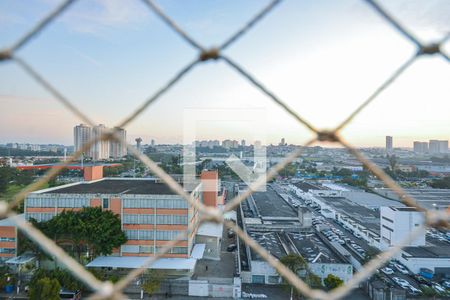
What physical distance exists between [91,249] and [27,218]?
133cm

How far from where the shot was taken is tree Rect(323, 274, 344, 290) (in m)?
4.00

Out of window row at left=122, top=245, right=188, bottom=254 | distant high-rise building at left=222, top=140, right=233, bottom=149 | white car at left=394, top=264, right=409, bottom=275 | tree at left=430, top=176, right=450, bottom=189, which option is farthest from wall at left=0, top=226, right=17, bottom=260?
distant high-rise building at left=222, top=140, right=233, bottom=149

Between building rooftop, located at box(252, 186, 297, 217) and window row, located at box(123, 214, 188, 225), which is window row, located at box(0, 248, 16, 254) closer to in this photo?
window row, located at box(123, 214, 188, 225)

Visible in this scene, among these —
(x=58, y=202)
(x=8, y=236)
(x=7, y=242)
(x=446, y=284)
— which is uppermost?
(x=58, y=202)

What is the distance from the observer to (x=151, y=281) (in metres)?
4.12

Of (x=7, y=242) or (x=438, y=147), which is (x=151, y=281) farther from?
(x=438, y=147)

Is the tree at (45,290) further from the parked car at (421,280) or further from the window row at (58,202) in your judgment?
the parked car at (421,280)

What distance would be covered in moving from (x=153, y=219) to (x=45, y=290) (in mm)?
1813

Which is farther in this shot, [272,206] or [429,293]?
[272,206]

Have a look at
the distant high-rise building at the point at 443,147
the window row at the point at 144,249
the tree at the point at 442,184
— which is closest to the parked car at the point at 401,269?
the window row at the point at 144,249

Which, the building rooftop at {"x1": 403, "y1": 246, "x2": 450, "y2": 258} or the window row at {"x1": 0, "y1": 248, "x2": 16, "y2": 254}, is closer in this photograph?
the building rooftop at {"x1": 403, "y1": 246, "x2": 450, "y2": 258}

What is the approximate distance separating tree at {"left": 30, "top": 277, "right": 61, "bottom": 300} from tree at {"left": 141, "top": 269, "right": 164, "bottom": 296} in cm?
103

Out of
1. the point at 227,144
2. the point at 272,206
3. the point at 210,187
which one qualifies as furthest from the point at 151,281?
the point at 227,144

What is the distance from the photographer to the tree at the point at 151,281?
4047mm
